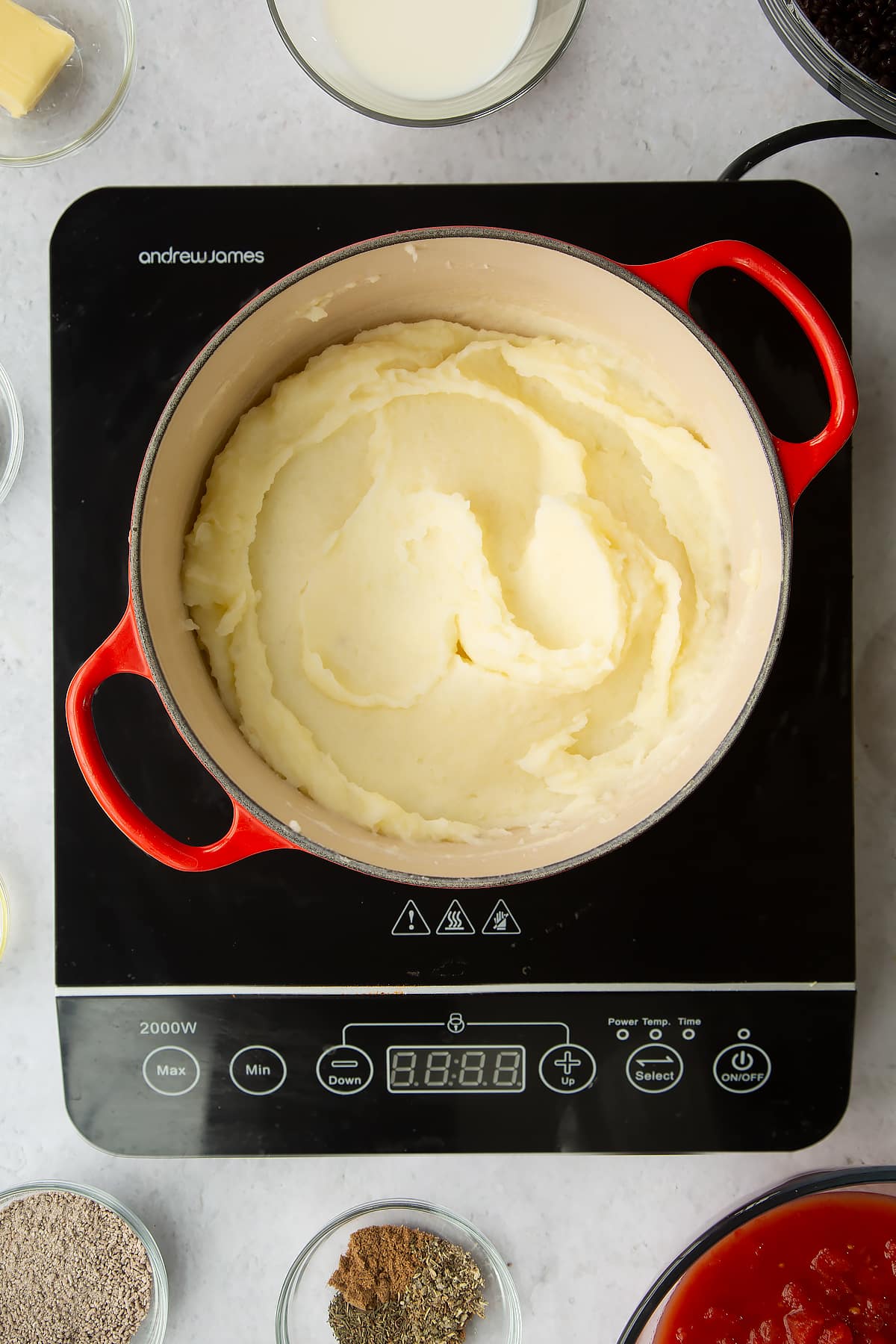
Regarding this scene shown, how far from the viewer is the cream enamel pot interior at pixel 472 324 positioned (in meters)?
0.76

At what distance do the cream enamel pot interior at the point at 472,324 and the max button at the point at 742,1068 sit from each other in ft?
0.92

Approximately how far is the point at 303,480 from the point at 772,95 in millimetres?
614

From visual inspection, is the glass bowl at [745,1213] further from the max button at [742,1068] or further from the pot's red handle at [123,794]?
the pot's red handle at [123,794]

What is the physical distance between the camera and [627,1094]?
95cm

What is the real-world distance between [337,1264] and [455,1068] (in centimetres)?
25

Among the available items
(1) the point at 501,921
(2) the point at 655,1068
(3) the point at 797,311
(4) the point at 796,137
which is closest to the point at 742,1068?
(2) the point at 655,1068

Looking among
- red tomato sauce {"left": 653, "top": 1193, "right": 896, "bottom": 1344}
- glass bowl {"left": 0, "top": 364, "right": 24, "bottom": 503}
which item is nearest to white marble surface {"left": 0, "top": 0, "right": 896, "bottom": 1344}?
glass bowl {"left": 0, "top": 364, "right": 24, "bottom": 503}

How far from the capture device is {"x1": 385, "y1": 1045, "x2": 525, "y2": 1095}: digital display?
0.94 meters

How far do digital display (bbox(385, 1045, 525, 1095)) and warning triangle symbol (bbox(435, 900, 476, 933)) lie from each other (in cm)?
11

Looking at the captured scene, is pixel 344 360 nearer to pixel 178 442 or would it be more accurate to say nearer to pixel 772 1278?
pixel 178 442

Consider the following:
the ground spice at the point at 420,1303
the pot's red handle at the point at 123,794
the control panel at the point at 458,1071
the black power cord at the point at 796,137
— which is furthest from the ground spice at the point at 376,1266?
the black power cord at the point at 796,137

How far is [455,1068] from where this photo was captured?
3.11ft

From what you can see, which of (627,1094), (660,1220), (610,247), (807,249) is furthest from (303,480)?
(660,1220)

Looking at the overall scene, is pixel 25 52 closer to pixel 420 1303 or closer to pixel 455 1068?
pixel 455 1068
